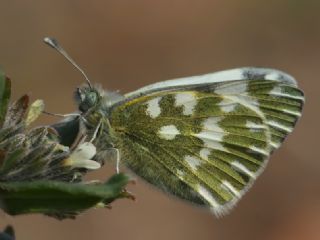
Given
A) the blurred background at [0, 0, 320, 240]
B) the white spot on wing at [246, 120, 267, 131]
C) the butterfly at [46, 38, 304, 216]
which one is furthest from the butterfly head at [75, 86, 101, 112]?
the blurred background at [0, 0, 320, 240]

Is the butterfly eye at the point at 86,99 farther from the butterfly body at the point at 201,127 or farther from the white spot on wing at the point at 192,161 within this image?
the white spot on wing at the point at 192,161

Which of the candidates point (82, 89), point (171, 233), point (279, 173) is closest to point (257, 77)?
point (82, 89)

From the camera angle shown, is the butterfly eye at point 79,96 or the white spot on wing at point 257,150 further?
the white spot on wing at point 257,150

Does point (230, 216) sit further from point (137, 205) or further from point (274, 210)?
point (137, 205)

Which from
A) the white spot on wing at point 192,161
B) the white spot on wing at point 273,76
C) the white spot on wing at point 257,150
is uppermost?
the white spot on wing at point 273,76

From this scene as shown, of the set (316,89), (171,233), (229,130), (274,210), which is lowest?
(229,130)

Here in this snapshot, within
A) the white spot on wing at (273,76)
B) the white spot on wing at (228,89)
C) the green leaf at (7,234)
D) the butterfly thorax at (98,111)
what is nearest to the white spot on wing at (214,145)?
the white spot on wing at (228,89)

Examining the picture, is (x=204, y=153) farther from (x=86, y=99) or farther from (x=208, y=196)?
(x=86, y=99)
